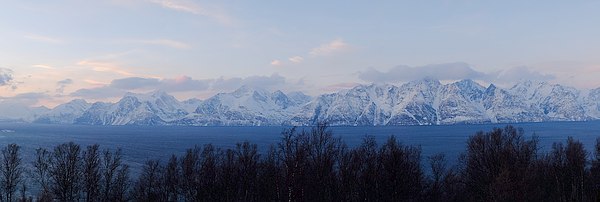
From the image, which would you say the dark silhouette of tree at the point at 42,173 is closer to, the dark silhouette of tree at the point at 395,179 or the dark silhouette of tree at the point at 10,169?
the dark silhouette of tree at the point at 10,169

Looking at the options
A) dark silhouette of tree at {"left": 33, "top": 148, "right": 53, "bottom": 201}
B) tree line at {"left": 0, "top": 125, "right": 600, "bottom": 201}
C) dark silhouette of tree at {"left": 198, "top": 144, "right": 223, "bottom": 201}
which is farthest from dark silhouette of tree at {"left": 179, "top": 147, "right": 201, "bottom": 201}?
dark silhouette of tree at {"left": 33, "top": 148, "right": 53, "bottom": 201}

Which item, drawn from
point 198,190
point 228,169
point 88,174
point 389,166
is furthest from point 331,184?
point 88,174

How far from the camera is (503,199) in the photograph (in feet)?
115

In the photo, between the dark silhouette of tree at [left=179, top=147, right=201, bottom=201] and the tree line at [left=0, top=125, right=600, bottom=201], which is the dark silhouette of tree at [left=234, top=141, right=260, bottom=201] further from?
the dark silhouette of tree at [left=179, top=147, right=201, bottom=201]

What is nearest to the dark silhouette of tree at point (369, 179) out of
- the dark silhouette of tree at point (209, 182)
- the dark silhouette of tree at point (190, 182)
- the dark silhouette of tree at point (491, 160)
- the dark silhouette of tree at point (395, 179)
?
the dark silhouette of tree at point (395, 179)

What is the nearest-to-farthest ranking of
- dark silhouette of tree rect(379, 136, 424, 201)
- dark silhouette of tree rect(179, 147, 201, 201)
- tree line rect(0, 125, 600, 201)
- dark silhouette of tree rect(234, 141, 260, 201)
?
tree line rect(0, 125, 600, 201)
dark silhouette of tree rect(379, 136, 424, 201)
dark silhouette of tree rect(234, 141, 260, 201)
dark silhouette of tree rect(179, 147, 201, 201)

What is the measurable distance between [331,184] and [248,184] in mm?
7326

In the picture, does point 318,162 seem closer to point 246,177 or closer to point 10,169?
point 246,177

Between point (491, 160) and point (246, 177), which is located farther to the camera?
point (491, 160)

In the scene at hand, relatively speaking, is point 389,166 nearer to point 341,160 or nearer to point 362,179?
point 362,179

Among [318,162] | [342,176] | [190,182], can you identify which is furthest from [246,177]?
[342,176]

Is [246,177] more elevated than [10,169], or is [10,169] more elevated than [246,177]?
[10,169]

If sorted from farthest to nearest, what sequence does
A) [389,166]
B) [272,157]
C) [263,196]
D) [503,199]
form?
[272,157]
[263,196]
[389,166]
[503,199]

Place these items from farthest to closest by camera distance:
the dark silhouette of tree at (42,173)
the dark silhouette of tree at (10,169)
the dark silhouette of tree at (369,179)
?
the dark silhouette of tree at (10,169) < the dark silhouette of tree at (369,179) < the dark silhouette of tree at (42,173)
